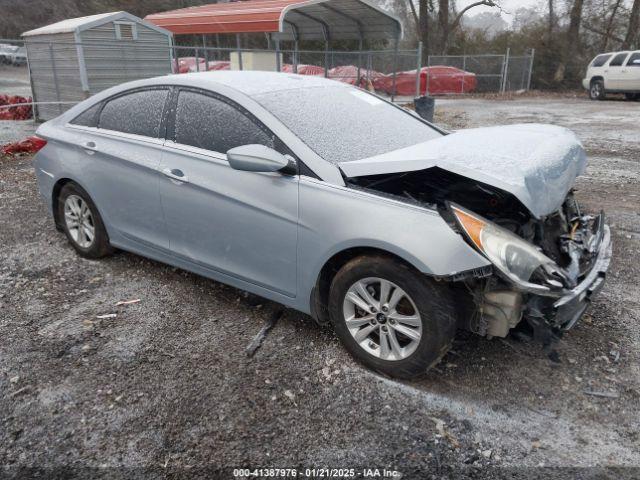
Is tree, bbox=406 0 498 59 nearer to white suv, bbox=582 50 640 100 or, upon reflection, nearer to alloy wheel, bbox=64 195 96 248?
white suv, bbox=582 50 640 100

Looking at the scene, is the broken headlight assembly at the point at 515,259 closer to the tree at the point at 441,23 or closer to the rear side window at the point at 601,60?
the rear side window at the point at 601,60

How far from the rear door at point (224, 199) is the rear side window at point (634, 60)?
20.0m

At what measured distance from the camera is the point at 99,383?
116 inches

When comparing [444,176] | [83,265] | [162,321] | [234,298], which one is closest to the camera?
[444,176]

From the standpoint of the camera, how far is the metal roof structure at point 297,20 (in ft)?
46.9

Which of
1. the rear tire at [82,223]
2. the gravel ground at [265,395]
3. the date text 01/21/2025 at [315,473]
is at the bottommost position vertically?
the date text 01/21/2025 at [315,473]

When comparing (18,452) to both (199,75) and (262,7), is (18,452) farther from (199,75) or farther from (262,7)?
(262,7)

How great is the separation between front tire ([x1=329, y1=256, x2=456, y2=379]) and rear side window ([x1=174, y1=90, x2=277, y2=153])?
101cm

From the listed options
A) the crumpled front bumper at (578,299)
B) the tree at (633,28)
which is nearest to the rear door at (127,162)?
the crumpled front bumper at (578,299)

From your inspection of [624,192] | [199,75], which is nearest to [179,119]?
[199,75]

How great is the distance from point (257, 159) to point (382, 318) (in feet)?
3.76

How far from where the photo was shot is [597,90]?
67.7 ft

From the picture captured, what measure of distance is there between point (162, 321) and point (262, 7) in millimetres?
13770

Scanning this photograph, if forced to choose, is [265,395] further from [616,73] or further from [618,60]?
[618,60]
